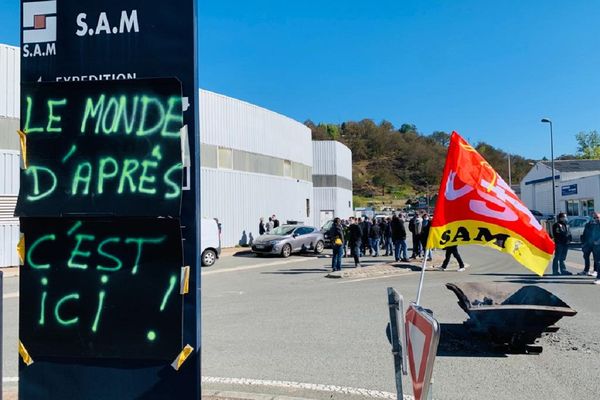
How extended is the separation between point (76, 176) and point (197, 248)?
2.91 feet

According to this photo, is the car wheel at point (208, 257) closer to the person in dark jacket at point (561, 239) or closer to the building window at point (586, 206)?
the person in dark jacket at point (561, 239)

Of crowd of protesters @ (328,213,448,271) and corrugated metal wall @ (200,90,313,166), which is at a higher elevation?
corrugated metal wall @ (200,90,313,166)

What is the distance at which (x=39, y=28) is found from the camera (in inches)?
139

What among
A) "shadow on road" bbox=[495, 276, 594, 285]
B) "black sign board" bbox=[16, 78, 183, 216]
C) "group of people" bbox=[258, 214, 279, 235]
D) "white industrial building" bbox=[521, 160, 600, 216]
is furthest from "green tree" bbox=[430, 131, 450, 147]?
"black sign board" bbox=[16, 78, 183, 216]

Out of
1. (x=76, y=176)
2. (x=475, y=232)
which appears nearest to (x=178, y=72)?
(x=76, y=176)

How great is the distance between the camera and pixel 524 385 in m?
5.24

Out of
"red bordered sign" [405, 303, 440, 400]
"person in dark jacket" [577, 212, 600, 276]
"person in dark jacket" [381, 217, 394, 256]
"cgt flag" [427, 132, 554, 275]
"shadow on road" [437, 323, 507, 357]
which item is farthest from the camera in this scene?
"person in dark jacket" [381, 217, 394, 256]

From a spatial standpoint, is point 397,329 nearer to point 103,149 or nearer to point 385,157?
point 103,149

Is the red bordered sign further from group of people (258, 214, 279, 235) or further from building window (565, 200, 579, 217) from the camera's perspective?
building window (565, 200, 579, 217)

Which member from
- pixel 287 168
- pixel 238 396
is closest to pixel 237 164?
pixel 287 168

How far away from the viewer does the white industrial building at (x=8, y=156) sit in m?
17.6

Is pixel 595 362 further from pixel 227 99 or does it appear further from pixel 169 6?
pixel 227 99

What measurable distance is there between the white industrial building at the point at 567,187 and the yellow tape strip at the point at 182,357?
4656 centimetres

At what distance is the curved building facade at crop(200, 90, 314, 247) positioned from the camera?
25562 millimetres
